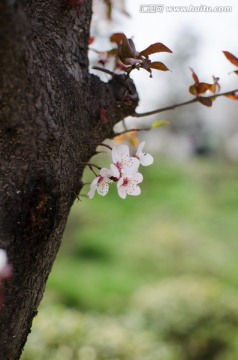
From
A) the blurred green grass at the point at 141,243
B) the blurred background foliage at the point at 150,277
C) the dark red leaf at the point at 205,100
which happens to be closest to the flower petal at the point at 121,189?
the dark red leaf at the point at 205,100

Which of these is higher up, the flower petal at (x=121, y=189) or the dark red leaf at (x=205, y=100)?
the dark red leaf at (x=205, y=100)

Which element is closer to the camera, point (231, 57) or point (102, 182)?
point (102, 182)

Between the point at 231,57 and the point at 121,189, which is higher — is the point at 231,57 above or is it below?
above

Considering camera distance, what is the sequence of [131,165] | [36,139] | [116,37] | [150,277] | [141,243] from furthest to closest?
[141,243] → [150,277] → [116,37] → [131,165] → [36,139]

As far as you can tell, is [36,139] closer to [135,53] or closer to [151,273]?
[135,53]

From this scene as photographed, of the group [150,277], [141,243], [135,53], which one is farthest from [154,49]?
[141,243]

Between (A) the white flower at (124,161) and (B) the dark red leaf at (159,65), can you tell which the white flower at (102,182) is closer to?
(A) the white flower at (124,161)

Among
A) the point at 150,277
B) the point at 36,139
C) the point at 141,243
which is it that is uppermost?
the point at 36,139
